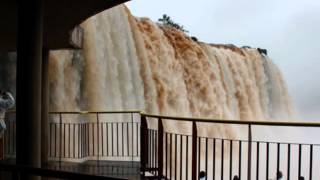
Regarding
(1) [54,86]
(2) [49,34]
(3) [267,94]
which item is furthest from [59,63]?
(3) [267,94]

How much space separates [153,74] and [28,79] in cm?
1395

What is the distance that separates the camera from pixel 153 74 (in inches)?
777

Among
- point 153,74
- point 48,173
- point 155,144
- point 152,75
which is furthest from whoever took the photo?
point 153,74

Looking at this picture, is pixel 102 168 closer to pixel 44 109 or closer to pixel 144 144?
pixel 144 144

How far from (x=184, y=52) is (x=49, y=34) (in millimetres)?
12433

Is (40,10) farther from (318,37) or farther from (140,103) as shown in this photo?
(318,37)

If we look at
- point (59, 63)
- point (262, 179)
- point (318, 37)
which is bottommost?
point (262, 179)

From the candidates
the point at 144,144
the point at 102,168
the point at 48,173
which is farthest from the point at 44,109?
the point at 48,173

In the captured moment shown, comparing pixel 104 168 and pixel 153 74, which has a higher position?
pixel 153 74

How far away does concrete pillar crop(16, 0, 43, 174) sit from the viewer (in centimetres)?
578

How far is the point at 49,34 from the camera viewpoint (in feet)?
33.9

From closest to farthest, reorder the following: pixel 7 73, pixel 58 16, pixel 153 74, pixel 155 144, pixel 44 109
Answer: pixel 58 16, pixel 155 144, pixel 44 109, pixel 7 73, pixel 153 74

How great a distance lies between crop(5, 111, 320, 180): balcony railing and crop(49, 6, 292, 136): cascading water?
0.72 meters

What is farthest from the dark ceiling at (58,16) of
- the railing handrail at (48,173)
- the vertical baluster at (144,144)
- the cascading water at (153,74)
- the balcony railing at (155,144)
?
the cascading water at (153,74)
